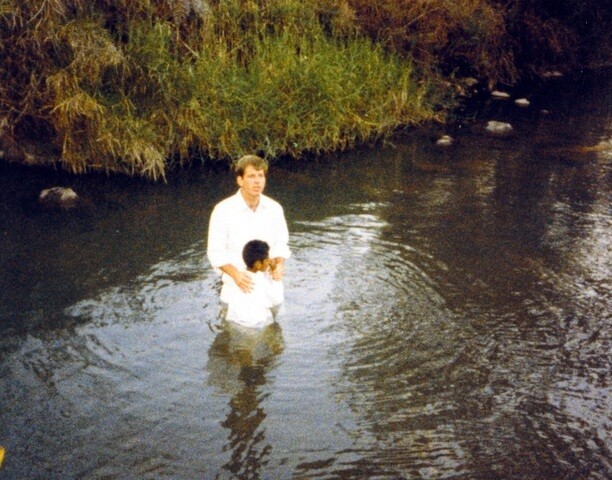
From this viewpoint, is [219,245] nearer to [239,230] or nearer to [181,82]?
[239,230]

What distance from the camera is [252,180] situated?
19.7ft

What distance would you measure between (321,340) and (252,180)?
154 centimetres

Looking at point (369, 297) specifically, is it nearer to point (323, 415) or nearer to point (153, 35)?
point (323, 415)

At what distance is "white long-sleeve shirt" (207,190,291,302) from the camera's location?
6.09 meters

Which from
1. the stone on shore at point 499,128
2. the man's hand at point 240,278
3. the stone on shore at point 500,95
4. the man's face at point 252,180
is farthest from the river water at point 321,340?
the stone on shore at point 500,95

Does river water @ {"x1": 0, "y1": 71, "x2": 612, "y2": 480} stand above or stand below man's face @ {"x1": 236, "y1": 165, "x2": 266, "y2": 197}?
below

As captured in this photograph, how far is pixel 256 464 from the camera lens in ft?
16.1

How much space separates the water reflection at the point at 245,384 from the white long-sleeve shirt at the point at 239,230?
52 centimetres

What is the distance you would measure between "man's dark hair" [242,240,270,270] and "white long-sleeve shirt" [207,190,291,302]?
130 millimetres

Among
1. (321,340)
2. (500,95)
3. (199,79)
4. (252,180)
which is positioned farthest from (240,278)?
(500,95)

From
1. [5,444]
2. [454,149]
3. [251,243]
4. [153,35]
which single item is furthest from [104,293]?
[454,149]

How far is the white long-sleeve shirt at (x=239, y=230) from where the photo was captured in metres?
6.09

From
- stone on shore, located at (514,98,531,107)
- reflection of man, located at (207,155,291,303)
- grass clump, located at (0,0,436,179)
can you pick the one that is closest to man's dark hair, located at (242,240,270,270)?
reflection of man, located at (207,155,291,303)

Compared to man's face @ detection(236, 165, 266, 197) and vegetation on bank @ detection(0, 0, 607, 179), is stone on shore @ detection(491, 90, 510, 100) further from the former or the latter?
man's face @ detection(236, 165, 266, 197)
